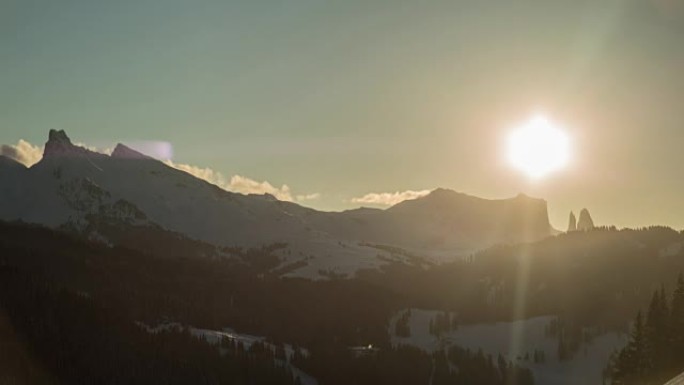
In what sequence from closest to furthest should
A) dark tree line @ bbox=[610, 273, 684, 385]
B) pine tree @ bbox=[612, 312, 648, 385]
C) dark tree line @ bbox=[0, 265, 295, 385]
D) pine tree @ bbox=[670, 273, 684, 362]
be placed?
dark tree line @ bbox=[610, 273, 684, 385] < pine tree @ bbox=[670, 273, 684, 362] < pine tree @ bbox=[612, 312, 648, 385] < dark tree line @ bbox=[0, 265, 295, 385]

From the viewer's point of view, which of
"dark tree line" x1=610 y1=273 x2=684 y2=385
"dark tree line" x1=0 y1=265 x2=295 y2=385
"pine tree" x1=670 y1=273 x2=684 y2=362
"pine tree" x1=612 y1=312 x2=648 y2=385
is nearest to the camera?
"dark tree line" x1=610 y1=273 x2=684 y2=385

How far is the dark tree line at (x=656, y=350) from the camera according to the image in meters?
102

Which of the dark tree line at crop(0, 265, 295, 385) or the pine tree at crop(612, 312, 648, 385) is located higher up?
the pine tree at crop(612, 312, 648, 385)

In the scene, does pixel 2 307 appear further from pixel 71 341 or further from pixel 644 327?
pixel 644 327

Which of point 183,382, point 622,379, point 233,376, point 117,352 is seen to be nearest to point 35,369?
point 117,352

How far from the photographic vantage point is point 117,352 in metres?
193

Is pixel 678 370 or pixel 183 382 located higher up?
pixel 678 370

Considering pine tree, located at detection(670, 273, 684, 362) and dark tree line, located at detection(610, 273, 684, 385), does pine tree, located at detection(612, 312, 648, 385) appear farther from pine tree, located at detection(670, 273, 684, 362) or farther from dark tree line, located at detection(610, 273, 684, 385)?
pine tree, located at detection(670, 273, 684, 362)

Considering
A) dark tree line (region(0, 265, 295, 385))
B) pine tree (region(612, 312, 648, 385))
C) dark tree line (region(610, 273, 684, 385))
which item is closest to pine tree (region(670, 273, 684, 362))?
dark tree line (region(610, 273, 684, 385))

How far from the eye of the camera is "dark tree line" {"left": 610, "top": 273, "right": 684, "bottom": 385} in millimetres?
101500

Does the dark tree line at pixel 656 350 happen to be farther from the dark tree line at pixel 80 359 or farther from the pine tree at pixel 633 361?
the dark tree line at pixel 80 359

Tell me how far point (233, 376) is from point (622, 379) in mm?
116982

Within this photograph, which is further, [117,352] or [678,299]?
[117,352]

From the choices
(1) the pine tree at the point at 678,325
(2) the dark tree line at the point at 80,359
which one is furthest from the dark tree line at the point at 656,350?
(2) the dark tree line at the point at 80,359
